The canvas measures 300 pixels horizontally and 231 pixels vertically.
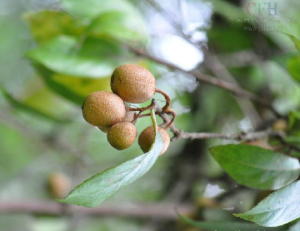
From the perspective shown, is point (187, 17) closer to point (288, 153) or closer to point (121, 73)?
point (288, 153)

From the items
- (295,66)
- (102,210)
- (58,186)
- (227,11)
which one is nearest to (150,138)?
(295,66)

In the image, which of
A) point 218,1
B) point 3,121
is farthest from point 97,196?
point 3,121

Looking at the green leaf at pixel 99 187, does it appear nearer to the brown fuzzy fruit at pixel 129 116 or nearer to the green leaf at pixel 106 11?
the brown fuzzy fruit at pixel 129 116

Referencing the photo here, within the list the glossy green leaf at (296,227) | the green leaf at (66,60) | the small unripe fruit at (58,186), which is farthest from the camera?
the small unripe fruit at (58,186)

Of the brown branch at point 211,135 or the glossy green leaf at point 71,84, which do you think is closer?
the brown branch at point 211,135

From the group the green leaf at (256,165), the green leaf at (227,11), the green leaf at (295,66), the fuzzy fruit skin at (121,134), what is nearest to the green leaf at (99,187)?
the fuzzy fruit skin at (121,134)

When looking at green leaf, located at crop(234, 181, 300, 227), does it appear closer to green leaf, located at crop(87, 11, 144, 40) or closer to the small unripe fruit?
green leaf, located at crop(87, 11, 144, 40)
